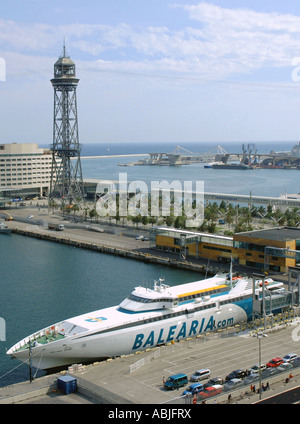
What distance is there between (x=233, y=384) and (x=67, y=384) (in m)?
2.15

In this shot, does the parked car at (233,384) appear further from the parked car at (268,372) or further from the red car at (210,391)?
the parked car at (268,372)

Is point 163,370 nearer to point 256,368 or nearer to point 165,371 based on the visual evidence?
point 165,371

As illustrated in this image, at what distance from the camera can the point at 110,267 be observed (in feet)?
53.3

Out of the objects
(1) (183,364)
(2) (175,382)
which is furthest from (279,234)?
(2) (175,382)

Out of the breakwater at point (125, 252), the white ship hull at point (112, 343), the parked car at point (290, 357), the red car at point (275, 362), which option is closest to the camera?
the red car at point (275, 362)

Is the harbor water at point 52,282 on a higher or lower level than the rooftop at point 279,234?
lower

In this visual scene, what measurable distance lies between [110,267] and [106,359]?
731 centimetres

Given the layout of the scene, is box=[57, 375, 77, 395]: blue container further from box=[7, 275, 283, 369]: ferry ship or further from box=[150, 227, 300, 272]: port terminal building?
box=[150, 227, 300, 272]: port terminal building

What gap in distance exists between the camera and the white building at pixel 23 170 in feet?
108

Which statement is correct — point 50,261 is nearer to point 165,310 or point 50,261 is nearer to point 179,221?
point 179,221

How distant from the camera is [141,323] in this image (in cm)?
918

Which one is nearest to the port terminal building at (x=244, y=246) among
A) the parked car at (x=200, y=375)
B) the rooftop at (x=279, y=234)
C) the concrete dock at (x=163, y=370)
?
the rooftop at (x=279, y=234)

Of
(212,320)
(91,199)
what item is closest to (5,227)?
(91,199)

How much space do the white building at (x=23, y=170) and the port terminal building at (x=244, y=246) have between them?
1675cm
